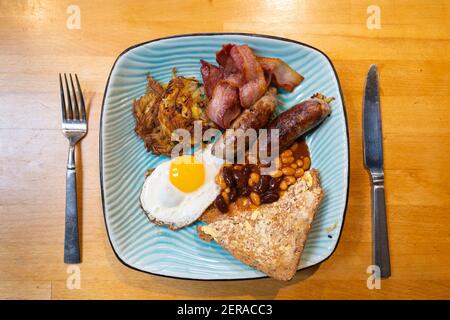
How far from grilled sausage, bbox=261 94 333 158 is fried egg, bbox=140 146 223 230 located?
0.42 metres

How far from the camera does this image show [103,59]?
2438 mm

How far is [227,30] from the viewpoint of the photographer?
8.16 feet

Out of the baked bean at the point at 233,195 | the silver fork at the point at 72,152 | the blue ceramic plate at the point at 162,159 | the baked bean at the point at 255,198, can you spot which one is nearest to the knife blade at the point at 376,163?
the blue ceramic plate at the point at 162,159

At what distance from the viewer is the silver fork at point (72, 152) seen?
2.23 m

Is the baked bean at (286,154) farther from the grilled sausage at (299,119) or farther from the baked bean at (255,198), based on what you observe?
the baked bean at (255,198)

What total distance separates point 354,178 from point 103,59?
1823 mm

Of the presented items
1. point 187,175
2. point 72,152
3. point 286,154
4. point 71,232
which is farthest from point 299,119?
point 71,232

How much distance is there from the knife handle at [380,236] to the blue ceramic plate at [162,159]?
0.29 meters

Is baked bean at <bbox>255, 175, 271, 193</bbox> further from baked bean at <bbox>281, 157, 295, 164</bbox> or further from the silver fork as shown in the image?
the silver fork

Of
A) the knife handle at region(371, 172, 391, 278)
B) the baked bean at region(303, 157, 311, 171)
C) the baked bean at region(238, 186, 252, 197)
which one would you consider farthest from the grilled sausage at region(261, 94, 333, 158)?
the knife handle at region(371, 172, 391, 278)

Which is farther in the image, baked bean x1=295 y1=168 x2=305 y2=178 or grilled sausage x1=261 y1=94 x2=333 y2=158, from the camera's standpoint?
baked bean x1=295 y1=168 x2=305 y2=178

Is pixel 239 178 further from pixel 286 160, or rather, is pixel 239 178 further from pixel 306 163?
pixel 306 163

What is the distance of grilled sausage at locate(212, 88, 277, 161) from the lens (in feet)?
7.04

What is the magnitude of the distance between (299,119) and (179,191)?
832 millimetres
